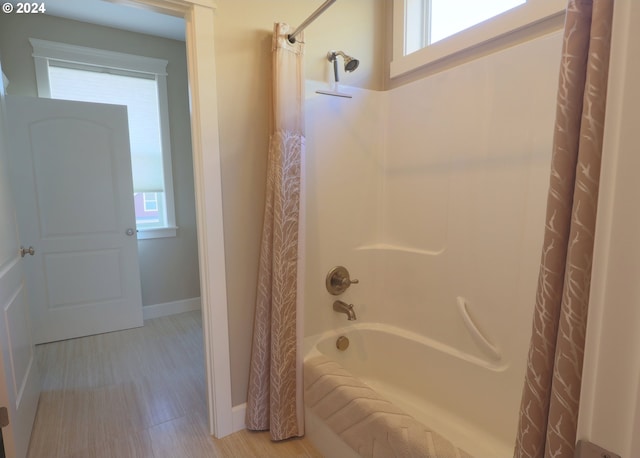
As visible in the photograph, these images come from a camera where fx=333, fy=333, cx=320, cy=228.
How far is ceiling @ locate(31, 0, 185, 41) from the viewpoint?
2496 millimetres

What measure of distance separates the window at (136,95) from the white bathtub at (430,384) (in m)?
2.23

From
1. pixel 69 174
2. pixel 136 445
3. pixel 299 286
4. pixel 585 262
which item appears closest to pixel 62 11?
pixel 69 174

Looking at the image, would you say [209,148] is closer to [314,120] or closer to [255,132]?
[255,132]

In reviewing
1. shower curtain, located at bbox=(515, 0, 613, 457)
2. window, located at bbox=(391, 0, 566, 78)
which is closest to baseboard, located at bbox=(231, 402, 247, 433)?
shower curtain, located at bbox=(515, 0, 613, 457)

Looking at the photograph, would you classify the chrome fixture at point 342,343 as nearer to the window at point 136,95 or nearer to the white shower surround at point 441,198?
the white shower surround at point 441,198

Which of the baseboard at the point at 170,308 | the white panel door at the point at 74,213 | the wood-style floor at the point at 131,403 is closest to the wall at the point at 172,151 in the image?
the baseboard at the point at 170,308

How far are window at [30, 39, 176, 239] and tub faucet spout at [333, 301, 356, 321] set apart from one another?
6.82 ft

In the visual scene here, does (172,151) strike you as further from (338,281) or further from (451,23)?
(451,23)

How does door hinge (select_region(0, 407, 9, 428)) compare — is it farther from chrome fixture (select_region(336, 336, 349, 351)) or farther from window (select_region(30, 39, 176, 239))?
window (select_region(30, 39, 176, 239))

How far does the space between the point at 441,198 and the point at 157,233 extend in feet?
8.64

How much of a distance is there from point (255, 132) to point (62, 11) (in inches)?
90.5

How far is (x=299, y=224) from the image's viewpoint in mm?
1589

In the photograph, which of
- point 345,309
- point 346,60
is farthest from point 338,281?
point 346,60

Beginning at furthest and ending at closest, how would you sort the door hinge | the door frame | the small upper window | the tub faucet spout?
the tub faucet spout
the small upper window
the door frame
the door hinge
